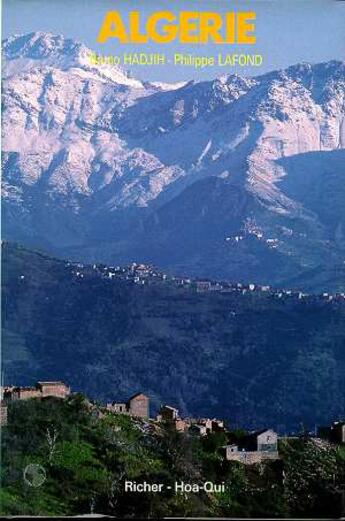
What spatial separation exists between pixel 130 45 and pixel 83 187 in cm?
115

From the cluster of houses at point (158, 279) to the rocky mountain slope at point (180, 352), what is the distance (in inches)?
1.4

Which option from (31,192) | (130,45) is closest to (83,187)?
(31,192)

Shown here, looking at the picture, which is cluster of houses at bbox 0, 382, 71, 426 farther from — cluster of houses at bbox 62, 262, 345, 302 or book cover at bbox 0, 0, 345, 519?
cluster of houses at bbox 62, 262, 345, 302

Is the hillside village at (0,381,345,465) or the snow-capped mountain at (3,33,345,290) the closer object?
the hillside village at (0,381,345,465)

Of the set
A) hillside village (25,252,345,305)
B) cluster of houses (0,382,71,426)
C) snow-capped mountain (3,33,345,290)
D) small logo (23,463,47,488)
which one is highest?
snow-capped mountain (3,33,345,290)

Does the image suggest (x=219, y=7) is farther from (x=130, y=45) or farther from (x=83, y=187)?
(x=83, y=187)

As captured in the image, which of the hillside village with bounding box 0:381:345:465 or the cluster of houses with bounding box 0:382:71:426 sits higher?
the cluster of houses with bounding box 0:382:71:426

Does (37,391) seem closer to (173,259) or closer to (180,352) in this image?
(180,352)

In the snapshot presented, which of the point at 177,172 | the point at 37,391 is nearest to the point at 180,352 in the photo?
the point at 37,391

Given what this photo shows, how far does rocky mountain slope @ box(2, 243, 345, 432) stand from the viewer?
10.7 m

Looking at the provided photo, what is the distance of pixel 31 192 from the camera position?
11.1m

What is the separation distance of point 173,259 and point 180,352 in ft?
1.92

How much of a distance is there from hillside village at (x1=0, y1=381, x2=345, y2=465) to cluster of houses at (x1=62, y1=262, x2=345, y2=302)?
71cm

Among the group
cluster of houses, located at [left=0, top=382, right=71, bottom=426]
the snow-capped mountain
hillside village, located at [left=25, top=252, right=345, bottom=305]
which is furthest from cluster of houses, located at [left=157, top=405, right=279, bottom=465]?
the snow-capped mountain
